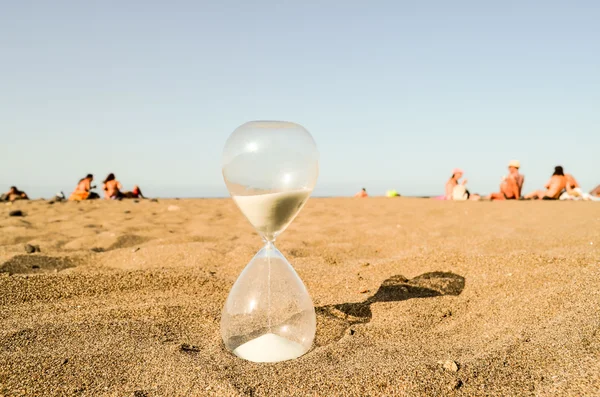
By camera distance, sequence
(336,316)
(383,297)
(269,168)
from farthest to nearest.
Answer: (383,297), (336,316), (269,168)

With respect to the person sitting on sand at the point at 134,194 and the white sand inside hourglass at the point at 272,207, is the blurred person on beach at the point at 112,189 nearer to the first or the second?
the person sitting on sand at the point at 134,194

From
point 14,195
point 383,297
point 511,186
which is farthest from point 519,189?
point 14,195

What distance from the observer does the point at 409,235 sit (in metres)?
5.55

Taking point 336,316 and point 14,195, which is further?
point 14,195

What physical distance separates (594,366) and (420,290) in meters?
Answer: 1.48

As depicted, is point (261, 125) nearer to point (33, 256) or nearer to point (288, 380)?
point (288, 380)

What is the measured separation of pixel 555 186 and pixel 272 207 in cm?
1252

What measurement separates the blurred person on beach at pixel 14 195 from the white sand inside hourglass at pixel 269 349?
14353 mm

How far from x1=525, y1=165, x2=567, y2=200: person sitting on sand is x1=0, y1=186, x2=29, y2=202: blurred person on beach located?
50.3ft

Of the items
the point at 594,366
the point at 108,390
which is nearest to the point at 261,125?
the point at 108,390

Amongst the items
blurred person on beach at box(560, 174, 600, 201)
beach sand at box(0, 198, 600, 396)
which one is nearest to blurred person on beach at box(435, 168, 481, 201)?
blurred person on beach at box(560, 174, 600, 201)

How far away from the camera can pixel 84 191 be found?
13.6 meters

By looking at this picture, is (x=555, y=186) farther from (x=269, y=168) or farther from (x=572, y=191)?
(x=269, y=168)

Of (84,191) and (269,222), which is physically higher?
(269,222)
